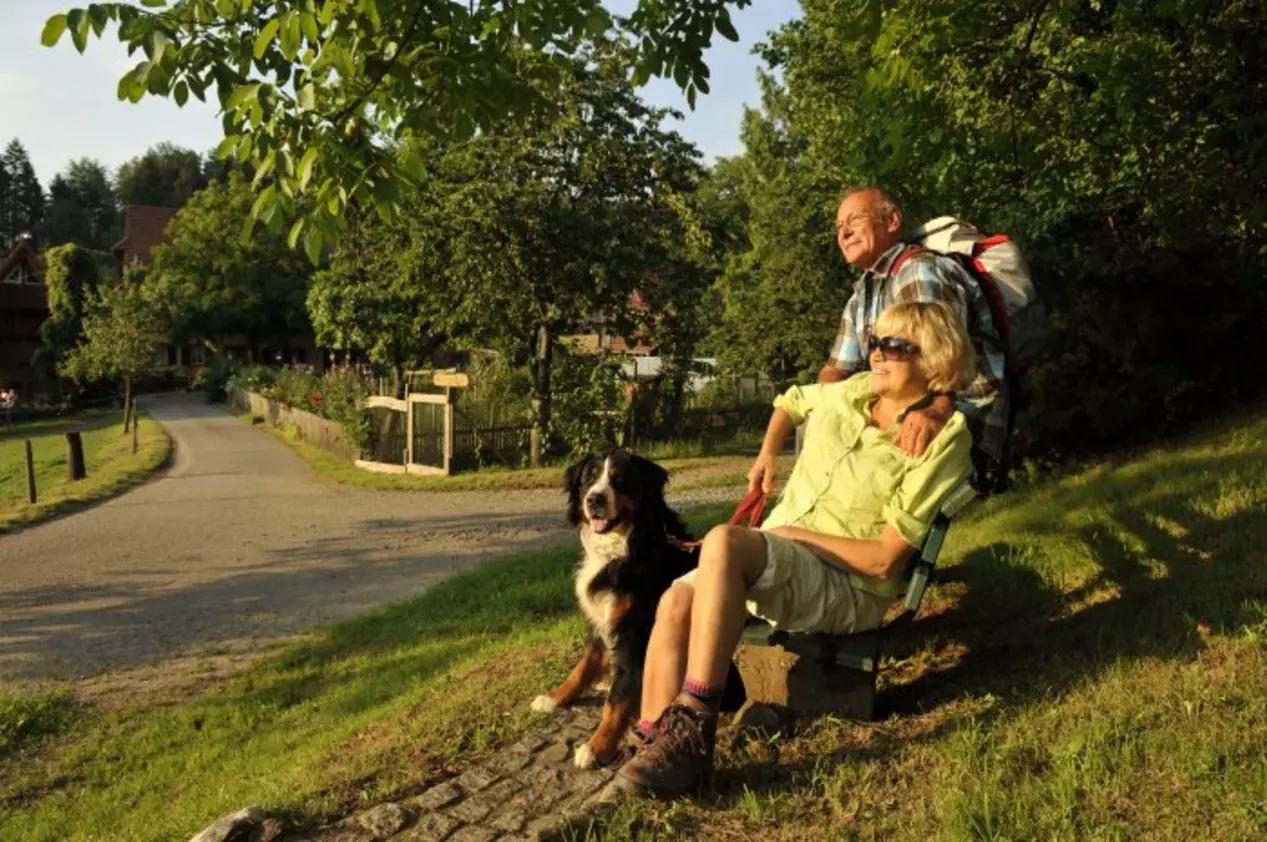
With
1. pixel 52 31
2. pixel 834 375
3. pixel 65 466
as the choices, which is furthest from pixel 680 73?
pixel 65 466

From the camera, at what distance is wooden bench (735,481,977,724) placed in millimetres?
3293

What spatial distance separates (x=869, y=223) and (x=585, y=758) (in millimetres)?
2455

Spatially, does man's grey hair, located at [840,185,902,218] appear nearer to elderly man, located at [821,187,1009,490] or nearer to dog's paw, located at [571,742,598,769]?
elderly man, located at [821,187,1009,490]

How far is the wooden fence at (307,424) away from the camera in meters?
21.9

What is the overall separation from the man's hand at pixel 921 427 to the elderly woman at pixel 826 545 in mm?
48

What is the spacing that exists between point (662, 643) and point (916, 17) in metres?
5.53

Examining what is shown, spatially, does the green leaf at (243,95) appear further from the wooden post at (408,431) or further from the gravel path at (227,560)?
the wooden post at (408,431)

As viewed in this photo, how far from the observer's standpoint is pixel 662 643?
3164mm

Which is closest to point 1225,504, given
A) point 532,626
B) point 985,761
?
point 985,761

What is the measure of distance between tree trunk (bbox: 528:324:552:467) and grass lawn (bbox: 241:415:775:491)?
524 mm

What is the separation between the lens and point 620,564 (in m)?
4.00

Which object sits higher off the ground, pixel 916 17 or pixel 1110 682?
pixel 916 17

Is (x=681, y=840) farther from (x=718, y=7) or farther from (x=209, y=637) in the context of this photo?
(x=209, y=637)

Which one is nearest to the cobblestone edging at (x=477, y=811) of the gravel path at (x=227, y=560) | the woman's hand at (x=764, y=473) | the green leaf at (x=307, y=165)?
the woman's hand at (x=764, y=473)
